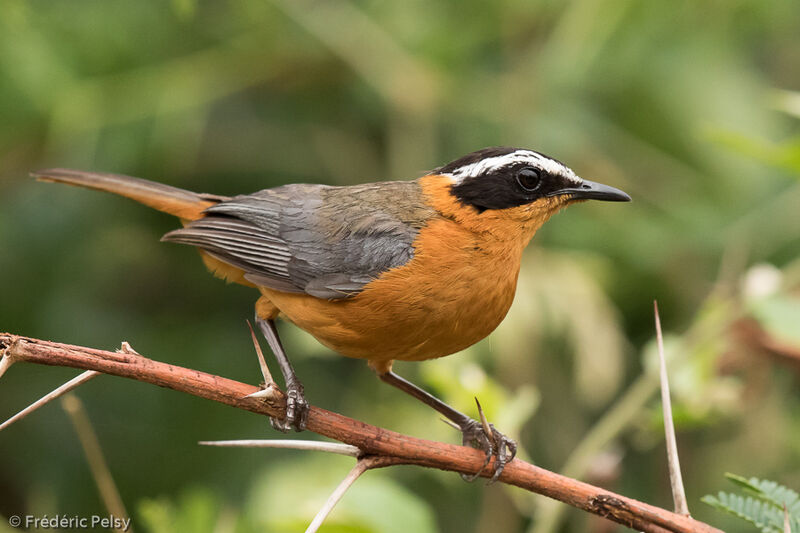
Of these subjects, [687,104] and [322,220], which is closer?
[322,220]

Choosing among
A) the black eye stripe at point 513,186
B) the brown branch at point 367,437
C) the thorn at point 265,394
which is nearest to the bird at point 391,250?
the black eye stripe at point 513,186

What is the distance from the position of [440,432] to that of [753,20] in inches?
150

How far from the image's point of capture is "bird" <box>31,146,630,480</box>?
3.65m

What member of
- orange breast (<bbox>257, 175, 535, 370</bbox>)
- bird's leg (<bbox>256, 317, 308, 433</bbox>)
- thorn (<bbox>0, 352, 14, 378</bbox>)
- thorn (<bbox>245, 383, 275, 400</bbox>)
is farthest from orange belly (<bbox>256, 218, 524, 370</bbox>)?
thorn (<bbox>0, 352, 14, 378</bbox>)

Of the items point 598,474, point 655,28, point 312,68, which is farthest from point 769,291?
point 312,68

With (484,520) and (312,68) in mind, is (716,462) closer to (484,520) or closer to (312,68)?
(484,520)

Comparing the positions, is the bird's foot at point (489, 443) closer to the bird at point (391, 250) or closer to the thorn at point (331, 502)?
the bird at point (391, 250)

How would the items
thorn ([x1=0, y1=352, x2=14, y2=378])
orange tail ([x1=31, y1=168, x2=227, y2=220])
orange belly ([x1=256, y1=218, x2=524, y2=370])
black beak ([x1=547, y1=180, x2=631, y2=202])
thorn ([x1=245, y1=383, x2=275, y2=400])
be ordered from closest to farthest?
thorn ([x1=0, y1=352, x2=14, y2=378]) → thorn ([x1=245, y1=383, x2=275, y2=400]) → orange belly ([x1=256, y1=218, x2=524, y2=370]) → black beak ([x1=547, y1=180, x2=631, y2=202]) → orange tail ([x1=31, y1=168, x2=227, y2=220])

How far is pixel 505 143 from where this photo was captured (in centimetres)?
628

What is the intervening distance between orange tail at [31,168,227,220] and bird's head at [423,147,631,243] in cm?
132

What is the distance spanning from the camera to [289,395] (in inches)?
145

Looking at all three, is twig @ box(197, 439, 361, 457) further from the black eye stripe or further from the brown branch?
the black eye stripe

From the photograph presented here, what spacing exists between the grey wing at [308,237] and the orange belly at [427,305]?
82mm

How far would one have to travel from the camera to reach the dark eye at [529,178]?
3.89 metres
